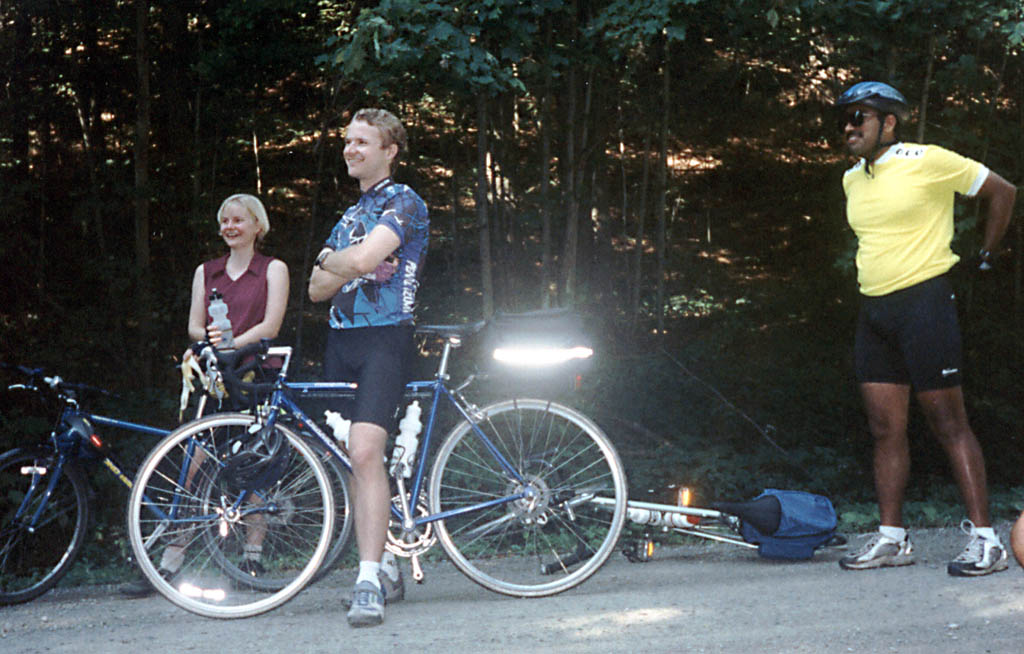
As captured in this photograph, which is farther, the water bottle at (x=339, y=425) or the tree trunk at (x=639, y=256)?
the tree trunk at (x=639, y=256)

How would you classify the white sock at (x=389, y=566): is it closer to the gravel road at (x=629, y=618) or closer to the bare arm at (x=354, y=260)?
the gravel road at (x=629, y=618)

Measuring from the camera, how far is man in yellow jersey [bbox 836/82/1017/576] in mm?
4887

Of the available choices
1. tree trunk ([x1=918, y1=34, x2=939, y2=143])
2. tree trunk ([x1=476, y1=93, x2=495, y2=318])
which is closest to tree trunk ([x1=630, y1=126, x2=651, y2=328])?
tree trunk ([x1=918, y1=34, x2=939, y2=143])

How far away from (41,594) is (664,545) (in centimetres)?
296

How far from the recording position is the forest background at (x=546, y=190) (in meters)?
9.48

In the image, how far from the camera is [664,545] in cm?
584

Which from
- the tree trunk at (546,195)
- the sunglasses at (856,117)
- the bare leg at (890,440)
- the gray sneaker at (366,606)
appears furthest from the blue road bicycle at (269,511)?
the tree trunk at (546,195)

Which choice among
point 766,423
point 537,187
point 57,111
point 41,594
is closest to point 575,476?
point 41,594

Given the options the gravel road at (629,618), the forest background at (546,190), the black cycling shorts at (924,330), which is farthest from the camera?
the forest background at (546,190)

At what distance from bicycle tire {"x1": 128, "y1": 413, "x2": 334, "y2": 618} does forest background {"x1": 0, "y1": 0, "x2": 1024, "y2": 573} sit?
13.0 ft

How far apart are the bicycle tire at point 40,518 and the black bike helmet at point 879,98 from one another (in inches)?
149

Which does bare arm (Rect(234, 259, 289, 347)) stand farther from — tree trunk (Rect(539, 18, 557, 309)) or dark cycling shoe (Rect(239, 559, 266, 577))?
tree trunk (Rect(539, 18, 557, 309))

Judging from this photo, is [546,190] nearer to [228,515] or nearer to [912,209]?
[912,209]

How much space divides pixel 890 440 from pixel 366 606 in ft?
8.15
